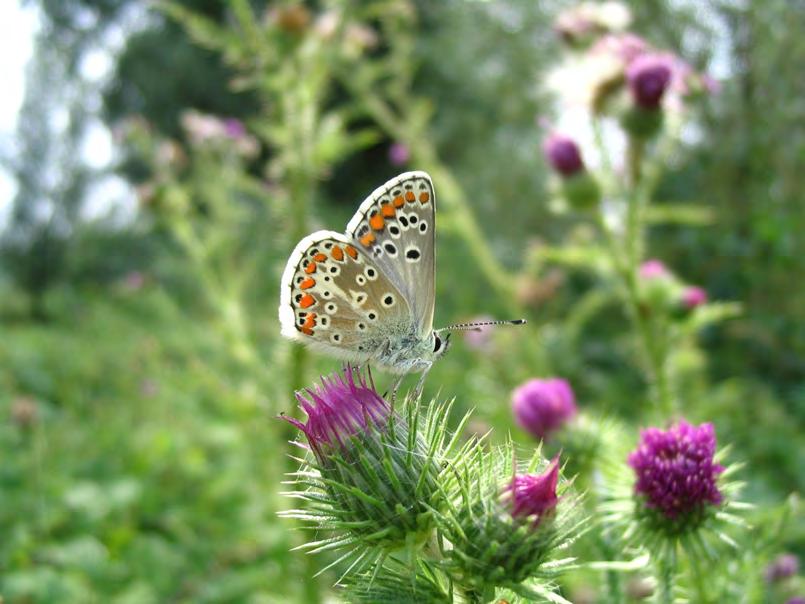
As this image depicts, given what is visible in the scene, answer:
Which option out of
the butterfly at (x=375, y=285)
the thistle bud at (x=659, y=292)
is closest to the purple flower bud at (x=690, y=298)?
the thistle bud at (x=659, y=292)

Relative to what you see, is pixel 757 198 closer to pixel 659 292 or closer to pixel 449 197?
pixel 449 197

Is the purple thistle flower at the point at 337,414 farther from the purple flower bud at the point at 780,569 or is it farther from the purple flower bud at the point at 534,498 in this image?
the purple flower bud at the point at 780,569

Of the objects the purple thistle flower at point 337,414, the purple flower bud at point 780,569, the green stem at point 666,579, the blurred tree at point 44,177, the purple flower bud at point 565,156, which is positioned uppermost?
the blurred tree at point 44,177

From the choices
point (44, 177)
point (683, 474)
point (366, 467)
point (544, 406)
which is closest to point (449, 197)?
point (544, 406)

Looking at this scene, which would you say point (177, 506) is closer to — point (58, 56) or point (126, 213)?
point (126, 213)

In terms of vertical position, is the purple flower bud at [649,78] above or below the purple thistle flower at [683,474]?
above

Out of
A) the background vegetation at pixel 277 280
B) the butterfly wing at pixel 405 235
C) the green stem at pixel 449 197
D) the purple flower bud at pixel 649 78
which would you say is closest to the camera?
the butterfly wing at pixel 405 235

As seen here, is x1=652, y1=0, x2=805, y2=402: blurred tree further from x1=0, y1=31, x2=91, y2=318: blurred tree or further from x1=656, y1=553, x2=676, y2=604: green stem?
x1=0, y1=31, x2=91, y2=318: blurred tree

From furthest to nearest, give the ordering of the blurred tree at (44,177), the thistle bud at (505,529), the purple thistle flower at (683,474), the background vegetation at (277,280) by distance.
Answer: the blurred tree at (44,177)
the background vegetation at (277,280)
the purple thistle flower at (683,474)
the thistle bud at (505,529)
